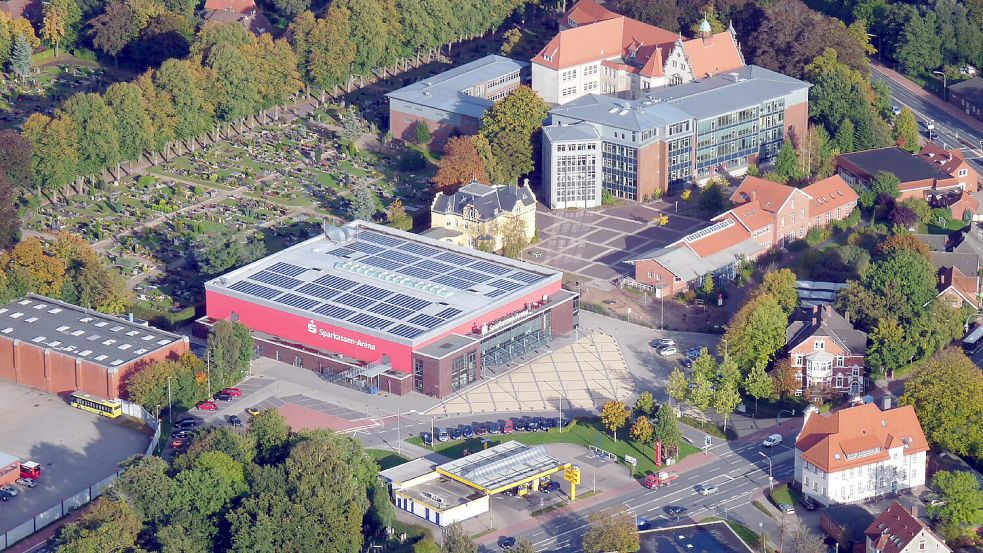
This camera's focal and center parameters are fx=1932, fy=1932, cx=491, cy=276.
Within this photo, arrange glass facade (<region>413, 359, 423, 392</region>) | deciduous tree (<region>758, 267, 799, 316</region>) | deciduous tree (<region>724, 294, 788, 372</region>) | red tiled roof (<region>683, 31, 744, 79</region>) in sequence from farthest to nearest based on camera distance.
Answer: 1. red tiled roof (<region>683, 31, 744, 79</region>)
2. deciduous tree (<region>758, 267, 799, 316</region>)
3. deciduous tree (<region>724, 294, 788, 372</region>)
4. glass facade (<region>413, 359, 423, 392</region>)

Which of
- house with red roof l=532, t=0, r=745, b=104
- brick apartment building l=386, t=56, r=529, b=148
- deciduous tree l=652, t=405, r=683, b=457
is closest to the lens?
deciduous tree l=652, t=405, r=683, b=457

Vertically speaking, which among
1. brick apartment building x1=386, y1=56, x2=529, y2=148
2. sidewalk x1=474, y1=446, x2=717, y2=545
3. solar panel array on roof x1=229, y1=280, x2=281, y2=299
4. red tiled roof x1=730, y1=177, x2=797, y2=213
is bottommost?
sidewalk x1=474, y1=446, x2=717, y2=545

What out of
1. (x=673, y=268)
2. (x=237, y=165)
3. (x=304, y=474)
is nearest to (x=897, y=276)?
(x=673, y=268)

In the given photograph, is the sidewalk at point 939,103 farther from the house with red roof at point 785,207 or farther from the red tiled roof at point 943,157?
the house with red roof at point 785,207

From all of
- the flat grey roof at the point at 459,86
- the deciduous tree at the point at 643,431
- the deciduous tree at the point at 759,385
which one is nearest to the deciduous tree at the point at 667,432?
the deciduous tree at the point at 643,431

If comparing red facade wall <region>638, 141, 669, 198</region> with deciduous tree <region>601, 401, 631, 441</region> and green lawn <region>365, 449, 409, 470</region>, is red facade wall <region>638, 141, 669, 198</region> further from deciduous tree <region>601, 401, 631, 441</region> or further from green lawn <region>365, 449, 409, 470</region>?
green lawn <region>365, 449, 409, 470</region>

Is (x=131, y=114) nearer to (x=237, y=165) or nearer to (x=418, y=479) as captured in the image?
(x=237, y=165)

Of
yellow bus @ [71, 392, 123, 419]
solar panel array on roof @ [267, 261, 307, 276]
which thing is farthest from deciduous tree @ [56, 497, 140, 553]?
solar panel array on roof @ [267, 261, 307, 276]

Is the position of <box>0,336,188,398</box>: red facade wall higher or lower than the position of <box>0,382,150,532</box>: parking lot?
higher
